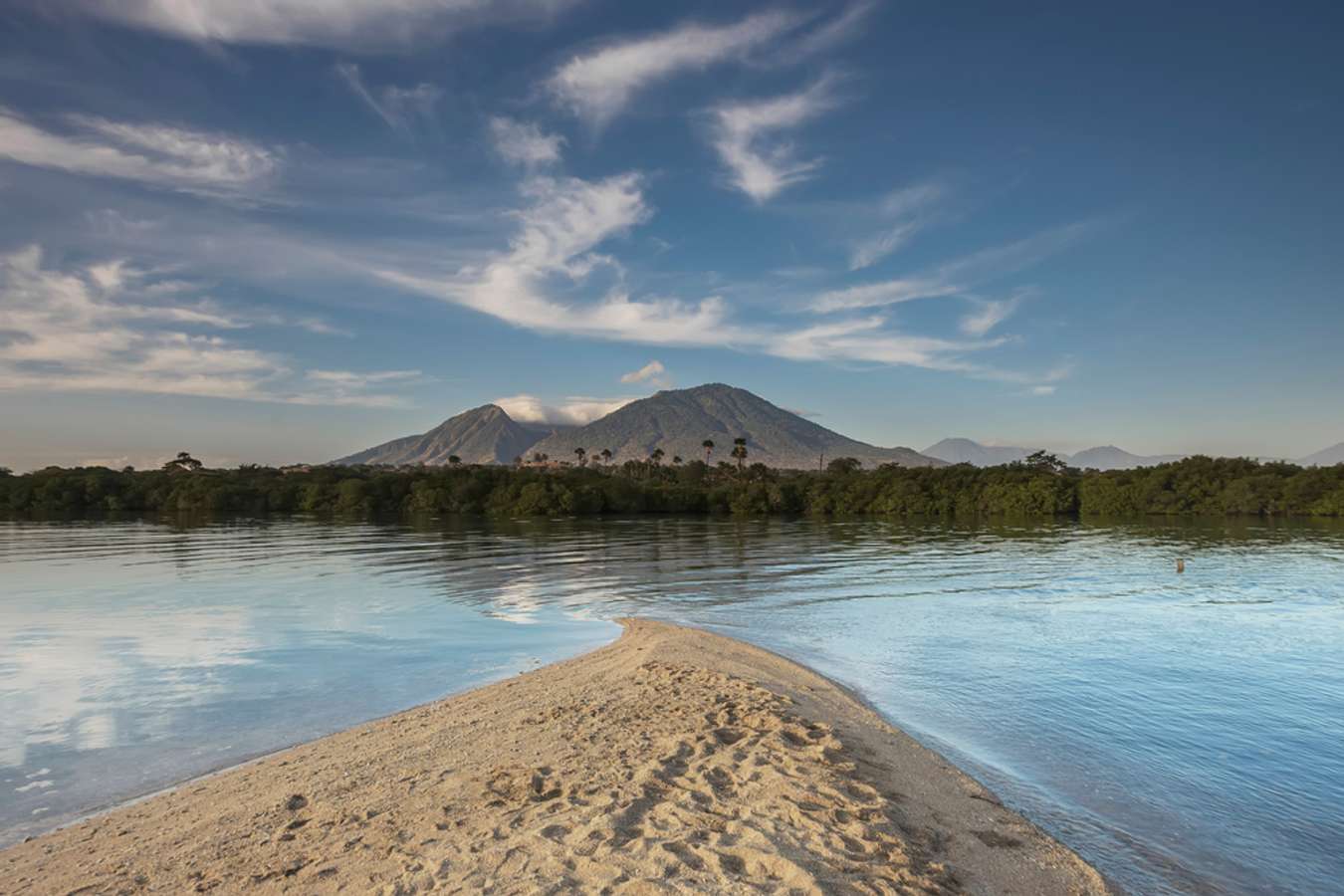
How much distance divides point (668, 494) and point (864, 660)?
105780mm

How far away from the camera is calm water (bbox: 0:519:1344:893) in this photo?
10.4m

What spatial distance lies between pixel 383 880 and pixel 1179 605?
31905mm

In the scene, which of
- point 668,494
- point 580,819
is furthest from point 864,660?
point 668,494

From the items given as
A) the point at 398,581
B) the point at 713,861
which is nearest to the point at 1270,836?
the point at 713,861

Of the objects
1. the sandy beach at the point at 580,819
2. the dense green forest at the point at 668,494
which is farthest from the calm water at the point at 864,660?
the dense green forest at the point at 668,494

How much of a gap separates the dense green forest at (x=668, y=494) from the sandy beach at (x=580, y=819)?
10068 centimetres

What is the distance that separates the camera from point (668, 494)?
125312 mm

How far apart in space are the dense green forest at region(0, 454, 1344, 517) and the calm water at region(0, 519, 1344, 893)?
7006cm

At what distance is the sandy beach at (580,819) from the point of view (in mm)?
6977

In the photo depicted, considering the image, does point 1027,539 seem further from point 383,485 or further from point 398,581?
point 383,485

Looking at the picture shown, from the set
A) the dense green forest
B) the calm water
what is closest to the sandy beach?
the calm water

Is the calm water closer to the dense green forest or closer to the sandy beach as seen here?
the sandy beach

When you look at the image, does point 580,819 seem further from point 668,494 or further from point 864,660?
point 668,494

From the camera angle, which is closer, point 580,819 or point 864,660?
point 580,819
